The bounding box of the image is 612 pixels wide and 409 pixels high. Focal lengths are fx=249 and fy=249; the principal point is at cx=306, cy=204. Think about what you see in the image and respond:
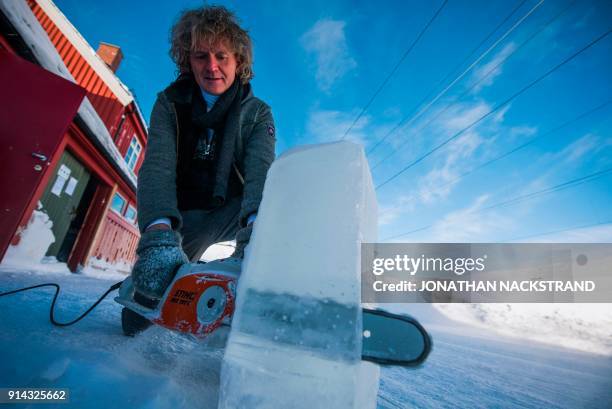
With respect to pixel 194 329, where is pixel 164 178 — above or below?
above

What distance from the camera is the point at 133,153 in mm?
8945

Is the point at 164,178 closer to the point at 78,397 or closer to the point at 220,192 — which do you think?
the point at 220,192

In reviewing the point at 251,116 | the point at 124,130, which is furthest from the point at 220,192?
the point at 124,130

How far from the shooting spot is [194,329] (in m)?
0.66

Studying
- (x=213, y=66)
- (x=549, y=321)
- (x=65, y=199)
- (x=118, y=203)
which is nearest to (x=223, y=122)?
(x=213, y=66)

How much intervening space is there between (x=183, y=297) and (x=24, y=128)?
3348mm

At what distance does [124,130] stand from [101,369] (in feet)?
32.2

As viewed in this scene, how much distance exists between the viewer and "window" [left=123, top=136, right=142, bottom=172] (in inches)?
342

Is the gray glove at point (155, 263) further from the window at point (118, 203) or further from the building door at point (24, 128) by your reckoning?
the window at point (118, 203)

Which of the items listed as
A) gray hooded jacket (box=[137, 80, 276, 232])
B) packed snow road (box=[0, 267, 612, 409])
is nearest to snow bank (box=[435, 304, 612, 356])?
packed snow road (box=[0, 267, 612, 409])

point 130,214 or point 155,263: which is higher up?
point 130,214

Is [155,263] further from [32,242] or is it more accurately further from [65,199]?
[65,199]

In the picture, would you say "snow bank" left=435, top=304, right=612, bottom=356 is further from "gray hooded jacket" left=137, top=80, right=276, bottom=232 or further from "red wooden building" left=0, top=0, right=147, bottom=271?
"red wooden building" left=0, top=0, right=147, bottom=271

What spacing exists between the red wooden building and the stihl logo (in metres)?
2.98
